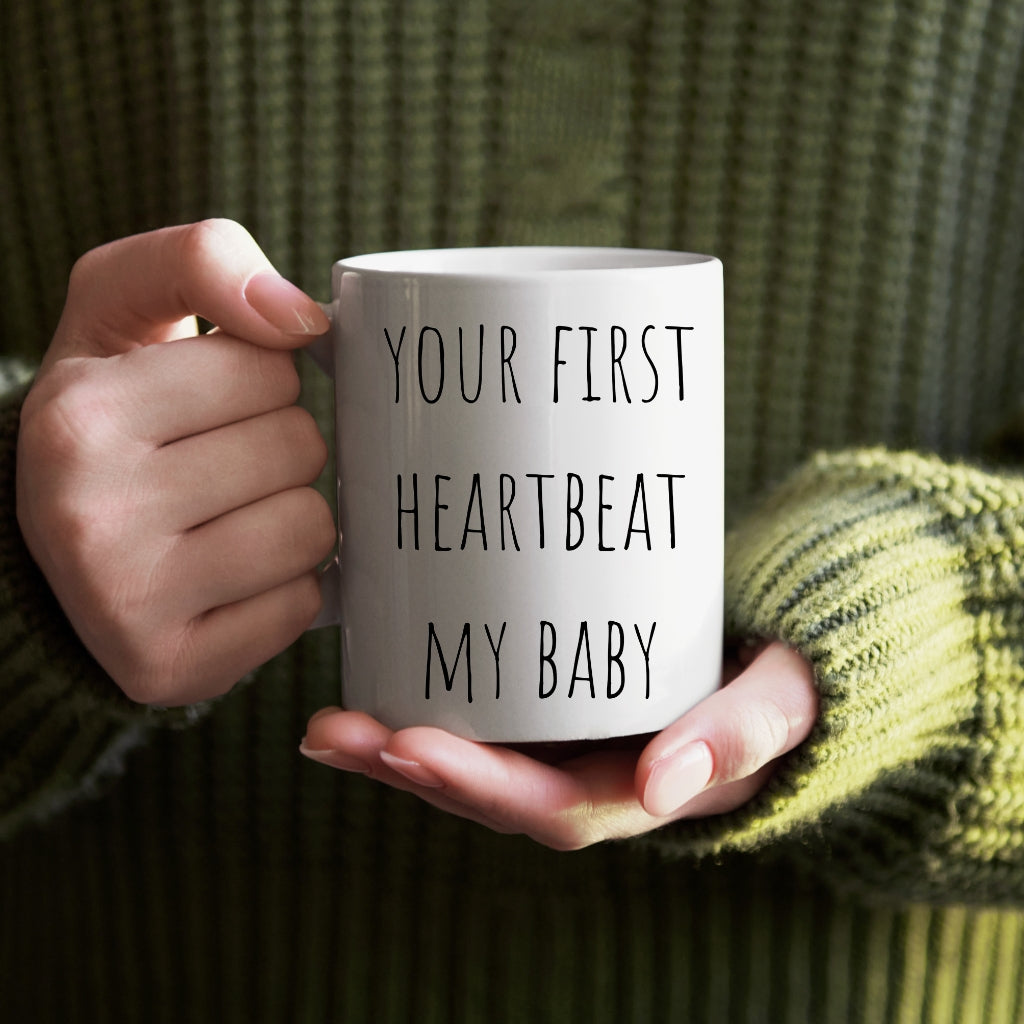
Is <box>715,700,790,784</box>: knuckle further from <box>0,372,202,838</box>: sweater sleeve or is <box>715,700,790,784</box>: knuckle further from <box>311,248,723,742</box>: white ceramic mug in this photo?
<box>0,372,202,838</box>: sweater sleeve

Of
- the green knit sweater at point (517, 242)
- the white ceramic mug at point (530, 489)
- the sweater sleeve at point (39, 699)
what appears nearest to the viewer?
the white ceramic mug at point (530, 489)

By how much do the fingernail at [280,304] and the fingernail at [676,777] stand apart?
0.83 ft

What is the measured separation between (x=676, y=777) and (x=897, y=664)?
158 mm

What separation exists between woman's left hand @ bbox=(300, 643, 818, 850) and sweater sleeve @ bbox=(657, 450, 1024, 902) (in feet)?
0.09

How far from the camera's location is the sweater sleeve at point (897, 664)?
0.58m

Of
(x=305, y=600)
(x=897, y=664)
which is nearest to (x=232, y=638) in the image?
(x=305, y=600)

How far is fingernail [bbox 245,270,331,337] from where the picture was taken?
0.52 m

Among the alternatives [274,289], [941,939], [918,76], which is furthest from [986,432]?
[274,289]

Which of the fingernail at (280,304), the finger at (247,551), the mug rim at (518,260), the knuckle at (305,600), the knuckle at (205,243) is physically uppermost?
the knuckle at (205,243)

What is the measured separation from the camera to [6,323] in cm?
92

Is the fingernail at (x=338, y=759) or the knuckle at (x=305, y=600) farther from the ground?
the knuckle at (x=305, y=600)

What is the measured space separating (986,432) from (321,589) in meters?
0.63

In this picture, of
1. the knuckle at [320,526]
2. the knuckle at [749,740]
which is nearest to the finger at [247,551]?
the knuckle at [320,526]

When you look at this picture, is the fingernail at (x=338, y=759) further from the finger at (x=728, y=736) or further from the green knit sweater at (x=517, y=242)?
the green knit sweater at (x=517, y=242)
